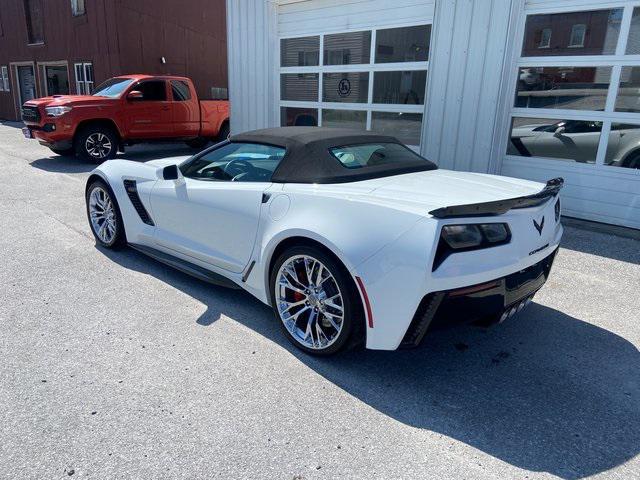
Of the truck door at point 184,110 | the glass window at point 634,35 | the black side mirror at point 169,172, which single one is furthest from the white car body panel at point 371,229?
the truck door at point 184,110

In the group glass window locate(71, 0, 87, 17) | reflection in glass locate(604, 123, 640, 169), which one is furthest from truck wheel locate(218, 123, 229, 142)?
reflection in glass locate(604, 123, 640, 169)

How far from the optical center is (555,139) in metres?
6.25

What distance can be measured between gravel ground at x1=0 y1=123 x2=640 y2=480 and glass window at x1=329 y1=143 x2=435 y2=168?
49.2 inches

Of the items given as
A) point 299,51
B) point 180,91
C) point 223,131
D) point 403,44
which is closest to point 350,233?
point 403,44

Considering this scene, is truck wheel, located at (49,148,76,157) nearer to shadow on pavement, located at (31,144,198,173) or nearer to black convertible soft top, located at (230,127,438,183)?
shadow on pavement, located at (31,144,198,173)

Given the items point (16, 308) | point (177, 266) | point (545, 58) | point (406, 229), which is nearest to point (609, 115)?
point (545, 58)

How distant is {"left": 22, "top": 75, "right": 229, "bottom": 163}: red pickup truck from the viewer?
33.3ft

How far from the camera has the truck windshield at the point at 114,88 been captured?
11070mm

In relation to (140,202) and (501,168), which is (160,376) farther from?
(501,168)

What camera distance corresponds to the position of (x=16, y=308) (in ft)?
11.9

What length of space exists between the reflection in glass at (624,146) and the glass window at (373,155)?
325 centimetres

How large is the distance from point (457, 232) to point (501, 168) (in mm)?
4600

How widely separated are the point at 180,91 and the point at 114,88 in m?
1.48

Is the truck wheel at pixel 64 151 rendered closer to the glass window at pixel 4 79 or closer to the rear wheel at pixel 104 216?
the rear wheel at pixel 104 216
